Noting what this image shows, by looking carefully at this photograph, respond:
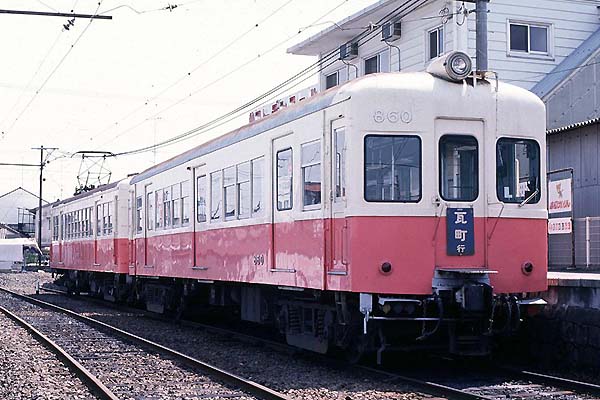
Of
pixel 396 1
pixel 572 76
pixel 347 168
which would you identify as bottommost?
pixel 347 168

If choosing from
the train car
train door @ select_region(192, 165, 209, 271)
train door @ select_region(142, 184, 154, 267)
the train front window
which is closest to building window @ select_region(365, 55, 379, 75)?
the train car

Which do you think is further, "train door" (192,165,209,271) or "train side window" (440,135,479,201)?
"train door" (192,165,209,271)

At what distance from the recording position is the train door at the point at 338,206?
34.9 ft

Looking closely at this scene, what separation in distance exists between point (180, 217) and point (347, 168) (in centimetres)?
745

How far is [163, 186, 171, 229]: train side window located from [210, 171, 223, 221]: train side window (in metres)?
3.18

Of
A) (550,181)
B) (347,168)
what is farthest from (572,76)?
(347,168)

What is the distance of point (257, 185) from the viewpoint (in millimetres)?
13211

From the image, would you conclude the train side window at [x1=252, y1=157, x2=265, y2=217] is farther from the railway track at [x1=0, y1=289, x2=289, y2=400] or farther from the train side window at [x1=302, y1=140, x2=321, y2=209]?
the railway track at [x1=0, y1=289, x2=289, y2=400]

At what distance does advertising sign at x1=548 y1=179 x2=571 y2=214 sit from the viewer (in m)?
16.0

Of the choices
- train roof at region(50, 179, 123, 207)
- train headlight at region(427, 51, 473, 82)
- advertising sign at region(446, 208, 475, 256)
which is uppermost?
train headlight at region(427, 51, 473, 82)

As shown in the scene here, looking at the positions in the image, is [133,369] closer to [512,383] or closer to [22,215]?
[512,383]

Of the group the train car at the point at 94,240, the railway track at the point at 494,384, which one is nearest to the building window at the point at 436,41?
the train car at the point at 94,240

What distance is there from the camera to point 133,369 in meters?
12.2

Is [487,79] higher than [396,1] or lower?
lower
